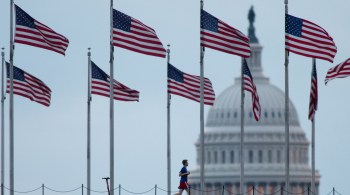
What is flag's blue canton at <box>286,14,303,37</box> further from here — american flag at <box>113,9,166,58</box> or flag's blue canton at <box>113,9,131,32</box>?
flag's blue canton at <box>113,9,131,32</box>

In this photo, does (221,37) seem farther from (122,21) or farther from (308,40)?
(122,21)

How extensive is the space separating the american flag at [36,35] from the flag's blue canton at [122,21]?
2731 millimetres

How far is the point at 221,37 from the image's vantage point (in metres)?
108

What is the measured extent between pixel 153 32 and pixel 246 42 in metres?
4.59

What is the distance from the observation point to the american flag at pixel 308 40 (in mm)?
107125

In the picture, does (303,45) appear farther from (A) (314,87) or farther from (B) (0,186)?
(B) (0,186)

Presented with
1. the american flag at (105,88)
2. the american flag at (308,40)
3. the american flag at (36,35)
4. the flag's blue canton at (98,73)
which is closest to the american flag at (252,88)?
the american flag at (308,40)

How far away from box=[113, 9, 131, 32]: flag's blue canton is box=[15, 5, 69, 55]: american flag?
108 inches

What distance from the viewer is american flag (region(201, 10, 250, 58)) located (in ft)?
354

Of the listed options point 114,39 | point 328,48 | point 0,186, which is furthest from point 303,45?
point 0,186

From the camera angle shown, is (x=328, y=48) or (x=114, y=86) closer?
(x=328, y=48)

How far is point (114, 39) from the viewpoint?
107500mm

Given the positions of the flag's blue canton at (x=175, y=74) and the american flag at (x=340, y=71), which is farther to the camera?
the flag's blue canton at (x=175, y=74)

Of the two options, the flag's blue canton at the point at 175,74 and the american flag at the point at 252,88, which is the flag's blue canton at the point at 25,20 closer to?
the american flag at the point at 252,88
